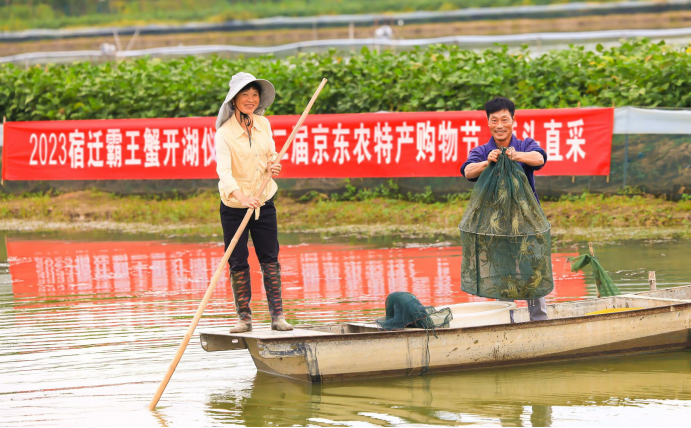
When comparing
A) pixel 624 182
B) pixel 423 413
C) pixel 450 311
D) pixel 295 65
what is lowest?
pixel 423 413

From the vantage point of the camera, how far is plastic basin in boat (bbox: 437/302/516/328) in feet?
22.2

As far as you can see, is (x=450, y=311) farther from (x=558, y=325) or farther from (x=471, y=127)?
(x=471, y=127)

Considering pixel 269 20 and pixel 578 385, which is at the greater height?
pixel 269 20

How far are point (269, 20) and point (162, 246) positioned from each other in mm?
25924

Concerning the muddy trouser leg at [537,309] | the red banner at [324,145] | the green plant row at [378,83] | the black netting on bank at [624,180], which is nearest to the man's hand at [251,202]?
the muddy trouser leg at [537,309]

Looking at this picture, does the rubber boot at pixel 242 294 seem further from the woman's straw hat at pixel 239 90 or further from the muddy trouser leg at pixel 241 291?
the woman's straw hat at pixel 239 90

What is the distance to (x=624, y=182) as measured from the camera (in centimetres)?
1347

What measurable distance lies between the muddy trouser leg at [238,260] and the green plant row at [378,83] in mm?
8699

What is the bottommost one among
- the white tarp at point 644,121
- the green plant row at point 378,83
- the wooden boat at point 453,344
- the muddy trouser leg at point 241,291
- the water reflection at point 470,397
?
the water reflection at point 470,397

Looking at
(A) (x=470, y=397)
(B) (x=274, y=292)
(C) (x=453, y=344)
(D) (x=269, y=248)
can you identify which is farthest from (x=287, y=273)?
(A) (x=470, y=397)

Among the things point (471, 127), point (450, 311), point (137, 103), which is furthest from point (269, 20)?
point (450, 311)

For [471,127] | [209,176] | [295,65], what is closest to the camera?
[471,127]

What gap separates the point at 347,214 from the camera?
46.8 ft

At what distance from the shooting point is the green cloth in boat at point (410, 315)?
6203 millimetres
